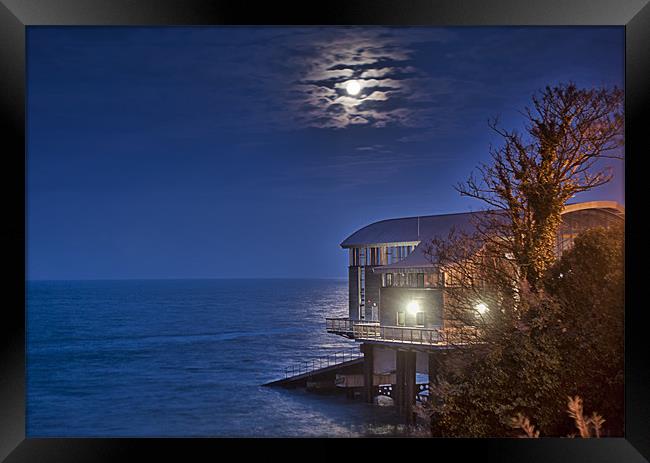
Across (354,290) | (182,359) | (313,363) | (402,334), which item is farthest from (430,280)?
(182,359)

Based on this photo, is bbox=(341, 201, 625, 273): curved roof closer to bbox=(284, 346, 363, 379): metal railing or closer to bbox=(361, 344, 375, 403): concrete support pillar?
bbox=(361, 344, 375, 403): concrete support pillar

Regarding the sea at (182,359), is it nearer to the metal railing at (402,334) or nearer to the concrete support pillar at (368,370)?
the concrete support pillar at (368,370)

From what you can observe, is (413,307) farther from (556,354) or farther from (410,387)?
(556,354)

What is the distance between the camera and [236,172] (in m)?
23.0

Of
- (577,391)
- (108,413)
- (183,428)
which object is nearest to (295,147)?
(183,428)

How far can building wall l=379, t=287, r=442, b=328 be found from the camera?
10.8 metres

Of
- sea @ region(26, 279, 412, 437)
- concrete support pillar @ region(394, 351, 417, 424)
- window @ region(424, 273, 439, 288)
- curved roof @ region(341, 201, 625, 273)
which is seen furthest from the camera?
sea @ region(26, 279, 412, 437)

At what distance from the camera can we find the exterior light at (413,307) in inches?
438

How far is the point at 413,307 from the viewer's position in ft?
36.7

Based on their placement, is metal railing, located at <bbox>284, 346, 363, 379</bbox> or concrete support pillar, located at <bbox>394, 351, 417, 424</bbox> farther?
metal railing, located at <bbox>284, 346, 363, 379</bbox>

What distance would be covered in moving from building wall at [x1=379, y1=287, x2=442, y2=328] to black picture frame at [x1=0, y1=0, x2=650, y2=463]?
259 inches

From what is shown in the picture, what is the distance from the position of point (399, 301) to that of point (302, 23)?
7.95m

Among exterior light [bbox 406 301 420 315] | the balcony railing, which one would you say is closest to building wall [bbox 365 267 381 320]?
the balcony railing

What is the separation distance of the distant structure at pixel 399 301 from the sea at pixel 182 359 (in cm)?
86
